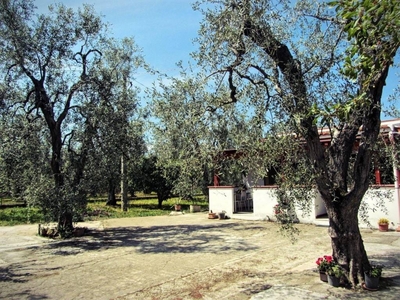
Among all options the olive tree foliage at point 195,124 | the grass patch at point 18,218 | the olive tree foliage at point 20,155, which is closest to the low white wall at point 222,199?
the olive tree foliage at point 20,155

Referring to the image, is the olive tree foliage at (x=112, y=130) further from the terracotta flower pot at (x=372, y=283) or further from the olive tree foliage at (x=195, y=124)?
the terracotta flower pot at (x=372, y=283)

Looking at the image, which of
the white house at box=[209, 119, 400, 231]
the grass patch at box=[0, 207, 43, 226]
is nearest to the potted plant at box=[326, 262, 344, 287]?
the white house at box=[209, 119, 400, 231]

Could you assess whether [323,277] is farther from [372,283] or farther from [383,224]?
[383,224]

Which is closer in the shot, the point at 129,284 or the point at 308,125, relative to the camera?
the point at 308,125

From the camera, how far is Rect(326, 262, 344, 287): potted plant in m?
6.08

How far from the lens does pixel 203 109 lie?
6219mm

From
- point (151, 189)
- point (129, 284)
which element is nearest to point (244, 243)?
point (129, 284)

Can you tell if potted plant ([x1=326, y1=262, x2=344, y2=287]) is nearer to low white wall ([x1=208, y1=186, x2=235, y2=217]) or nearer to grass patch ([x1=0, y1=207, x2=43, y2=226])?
low white wall ([x1=208, y1=186, x2=235, y2=217])

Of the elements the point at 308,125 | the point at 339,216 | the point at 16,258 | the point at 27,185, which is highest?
the point at 308,125

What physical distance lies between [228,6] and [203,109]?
6.11 ft

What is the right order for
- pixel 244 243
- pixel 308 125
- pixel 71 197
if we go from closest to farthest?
pixel 308 125
pixel 244 243
pixel 71 197

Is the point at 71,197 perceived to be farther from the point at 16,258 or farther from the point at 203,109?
the point at 203,109

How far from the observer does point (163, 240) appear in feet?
39.9

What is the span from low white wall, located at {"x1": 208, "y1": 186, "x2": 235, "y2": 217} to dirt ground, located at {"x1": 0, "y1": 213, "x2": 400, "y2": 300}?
3.37 meters
